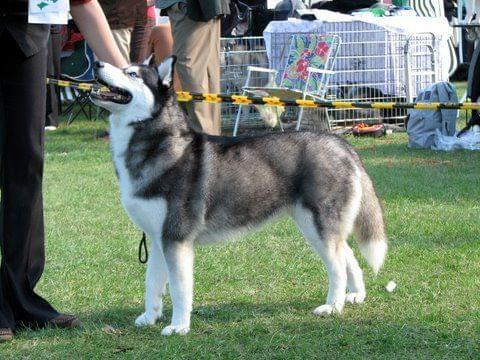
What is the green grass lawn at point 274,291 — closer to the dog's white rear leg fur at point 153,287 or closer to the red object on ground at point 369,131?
the dog's white rear leg fur at point 153,287

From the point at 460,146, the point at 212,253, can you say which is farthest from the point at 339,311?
the point at 460,146

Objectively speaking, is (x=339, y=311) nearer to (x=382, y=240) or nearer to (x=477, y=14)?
(x=382, y=240)

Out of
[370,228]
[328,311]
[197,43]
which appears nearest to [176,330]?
[328,311]

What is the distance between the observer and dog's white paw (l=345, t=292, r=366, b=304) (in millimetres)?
4656

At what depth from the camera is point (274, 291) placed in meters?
4.91

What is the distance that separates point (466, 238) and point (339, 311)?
66.5 inches

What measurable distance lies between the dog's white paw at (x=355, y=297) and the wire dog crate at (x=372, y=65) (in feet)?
19.9

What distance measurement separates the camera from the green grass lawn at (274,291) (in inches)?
156

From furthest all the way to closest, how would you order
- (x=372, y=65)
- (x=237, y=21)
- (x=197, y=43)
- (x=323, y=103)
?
1. (x=237, y=21)
2. (x=372, y=65)
3. (x=197, y=43)
4. (x=323, y=103)

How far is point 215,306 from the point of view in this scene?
4.66 m

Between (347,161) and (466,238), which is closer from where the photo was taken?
(347,161)

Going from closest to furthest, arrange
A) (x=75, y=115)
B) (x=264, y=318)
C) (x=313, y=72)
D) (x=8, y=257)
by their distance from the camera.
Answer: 1. (x=8, y=257)
2. (x=264, y=318)
3. (x=313, y=72)
4. (x=75, y=115)

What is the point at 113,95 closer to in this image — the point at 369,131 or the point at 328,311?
the point at 328,311

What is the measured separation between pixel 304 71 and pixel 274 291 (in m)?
5.85
